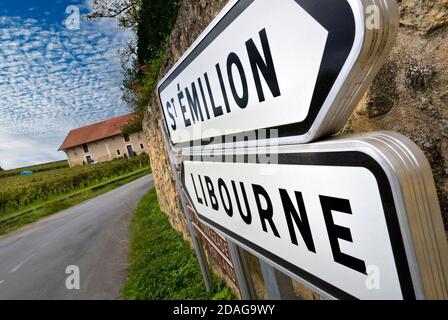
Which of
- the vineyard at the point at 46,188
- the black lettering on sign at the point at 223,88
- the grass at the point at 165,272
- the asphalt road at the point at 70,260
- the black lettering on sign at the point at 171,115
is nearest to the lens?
the black lettering on sign at the point at 223,88

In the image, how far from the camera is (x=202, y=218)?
1474 mm

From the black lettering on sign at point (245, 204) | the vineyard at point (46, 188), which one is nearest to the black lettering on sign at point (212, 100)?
the black lettering on sign at point (245, 204)

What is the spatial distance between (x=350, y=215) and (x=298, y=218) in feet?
0.59

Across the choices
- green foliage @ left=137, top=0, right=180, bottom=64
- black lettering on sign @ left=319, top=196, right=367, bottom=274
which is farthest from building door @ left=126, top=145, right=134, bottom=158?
black lettering on sign @ left=319, top=196, right=367, bottom=274

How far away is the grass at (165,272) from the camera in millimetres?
3605

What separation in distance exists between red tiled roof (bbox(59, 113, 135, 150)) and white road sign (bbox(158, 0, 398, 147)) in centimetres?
4642

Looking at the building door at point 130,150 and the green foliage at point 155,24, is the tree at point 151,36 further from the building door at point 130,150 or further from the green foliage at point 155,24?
the building door at point 130,150

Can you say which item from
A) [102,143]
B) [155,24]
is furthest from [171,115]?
[102,143]

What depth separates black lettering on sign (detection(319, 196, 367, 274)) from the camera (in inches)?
21.4

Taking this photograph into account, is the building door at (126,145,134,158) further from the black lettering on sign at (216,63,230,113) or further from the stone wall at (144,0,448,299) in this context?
the stone wall at (144,0,448,299)

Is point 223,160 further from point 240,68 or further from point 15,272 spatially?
point 15,272

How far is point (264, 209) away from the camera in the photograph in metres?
0.85
